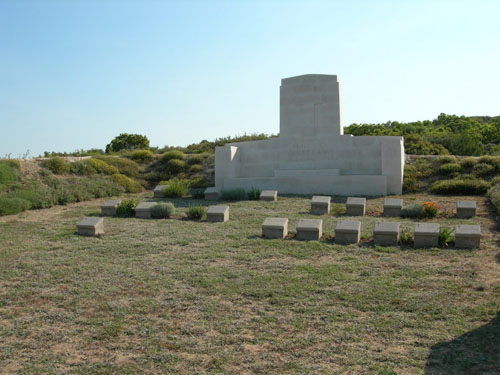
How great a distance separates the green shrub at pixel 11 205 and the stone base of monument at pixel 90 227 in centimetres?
357

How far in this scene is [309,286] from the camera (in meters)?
6.54

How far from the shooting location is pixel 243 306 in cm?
594

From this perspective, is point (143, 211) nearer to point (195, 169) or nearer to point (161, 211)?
point (161, 211)

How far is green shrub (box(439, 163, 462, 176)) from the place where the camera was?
634 inches

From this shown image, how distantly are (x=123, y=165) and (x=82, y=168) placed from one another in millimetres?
2316

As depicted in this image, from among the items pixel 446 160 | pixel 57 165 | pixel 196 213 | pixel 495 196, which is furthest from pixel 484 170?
pixel 57 165

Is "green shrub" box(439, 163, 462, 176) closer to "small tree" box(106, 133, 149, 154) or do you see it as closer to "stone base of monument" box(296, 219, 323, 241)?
"stone base of monument" box(296, 219, 323, 241)

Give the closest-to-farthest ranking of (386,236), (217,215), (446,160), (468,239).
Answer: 1. (468,239)
2. (386,236)
3. (217,215)
4. (446,160)

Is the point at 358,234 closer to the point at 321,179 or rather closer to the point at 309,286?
the point at 309,286

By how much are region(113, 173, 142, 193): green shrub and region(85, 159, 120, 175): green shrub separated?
489 mm

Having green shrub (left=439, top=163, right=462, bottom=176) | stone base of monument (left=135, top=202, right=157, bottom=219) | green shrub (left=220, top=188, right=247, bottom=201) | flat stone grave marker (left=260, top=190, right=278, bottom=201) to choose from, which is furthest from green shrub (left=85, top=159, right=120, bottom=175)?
green shrub (left=439, top=163, right=462, bottom=176)

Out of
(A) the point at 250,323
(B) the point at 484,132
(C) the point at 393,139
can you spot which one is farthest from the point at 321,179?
(B) the point at 484,132

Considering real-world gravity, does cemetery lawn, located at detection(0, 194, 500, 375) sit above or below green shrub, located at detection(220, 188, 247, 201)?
below

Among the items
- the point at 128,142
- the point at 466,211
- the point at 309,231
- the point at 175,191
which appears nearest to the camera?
the point at 309,231
